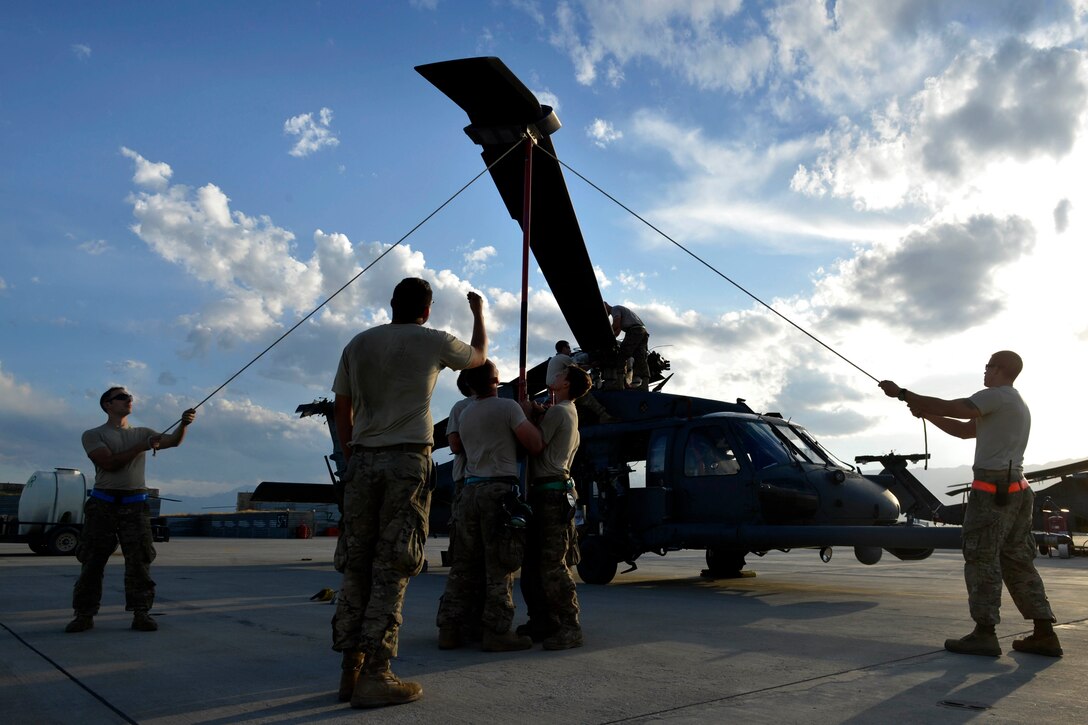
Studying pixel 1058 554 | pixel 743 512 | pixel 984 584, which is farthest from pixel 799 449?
pixel 1058 554

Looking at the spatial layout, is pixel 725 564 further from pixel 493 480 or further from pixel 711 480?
pixel 493 480

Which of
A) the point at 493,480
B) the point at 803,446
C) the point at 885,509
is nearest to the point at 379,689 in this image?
the point at 493,480

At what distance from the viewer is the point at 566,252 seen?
25.6 feet

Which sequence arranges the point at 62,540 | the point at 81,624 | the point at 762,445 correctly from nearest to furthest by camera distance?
1. the point at 81,624
2. the point at 762,445
3. the point at 62,540

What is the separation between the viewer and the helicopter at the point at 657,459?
266 inches

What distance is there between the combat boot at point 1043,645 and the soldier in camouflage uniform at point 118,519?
5.71 m

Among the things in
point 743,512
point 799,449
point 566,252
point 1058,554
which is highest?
point 566,252

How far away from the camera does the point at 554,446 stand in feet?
18.1

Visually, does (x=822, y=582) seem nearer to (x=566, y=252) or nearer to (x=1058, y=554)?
(x=566, y=252)

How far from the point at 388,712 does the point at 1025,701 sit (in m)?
2.88

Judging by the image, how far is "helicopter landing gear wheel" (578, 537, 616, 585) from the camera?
966cm

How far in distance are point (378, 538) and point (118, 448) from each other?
318 centimetres

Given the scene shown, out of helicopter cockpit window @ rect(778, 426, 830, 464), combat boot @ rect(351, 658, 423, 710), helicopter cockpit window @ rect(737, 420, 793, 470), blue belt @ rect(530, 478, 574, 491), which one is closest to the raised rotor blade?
helicopter cockpit window @ rect(737, 420, 793, 470)

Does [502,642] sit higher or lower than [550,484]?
lower
